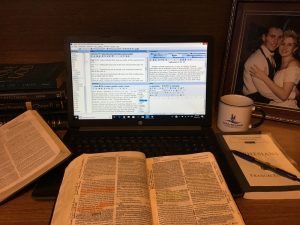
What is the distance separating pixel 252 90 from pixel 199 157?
339 mm

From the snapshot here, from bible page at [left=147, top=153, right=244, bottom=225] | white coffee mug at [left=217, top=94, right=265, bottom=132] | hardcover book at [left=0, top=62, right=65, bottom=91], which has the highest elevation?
hardcover book at [left=0, top=62, right=65, bottom=91]

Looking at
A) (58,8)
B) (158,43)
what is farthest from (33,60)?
(158,43)

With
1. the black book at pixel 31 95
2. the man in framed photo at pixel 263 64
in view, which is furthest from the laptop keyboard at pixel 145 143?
the man in framed photo at pixel 263 64

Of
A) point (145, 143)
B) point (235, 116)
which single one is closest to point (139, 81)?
point (145, 143)

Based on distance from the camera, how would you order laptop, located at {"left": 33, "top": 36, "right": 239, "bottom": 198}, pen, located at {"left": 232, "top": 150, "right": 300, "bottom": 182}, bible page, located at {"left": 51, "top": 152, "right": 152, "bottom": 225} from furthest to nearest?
1. laptop, located at {"left": 33, "top": 36, "right": 239, "bottom": 198}
2. pen, located at {"left": 232, "top": 150, "right": 300, "bottom": 182}
3. bible page, located at {"left": 51, "top": 152, "right": 152, "bottom": 225}

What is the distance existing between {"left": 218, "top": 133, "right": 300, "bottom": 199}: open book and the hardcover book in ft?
1.51

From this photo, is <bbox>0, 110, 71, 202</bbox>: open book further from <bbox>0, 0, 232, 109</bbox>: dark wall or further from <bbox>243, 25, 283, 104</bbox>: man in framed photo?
<bbox>243, 25, 283, 104</bbox>: man in framed photo

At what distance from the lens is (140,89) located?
831 millimetres

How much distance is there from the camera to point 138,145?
2.53 feet

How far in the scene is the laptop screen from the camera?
2.65 ft

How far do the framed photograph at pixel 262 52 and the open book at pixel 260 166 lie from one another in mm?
146

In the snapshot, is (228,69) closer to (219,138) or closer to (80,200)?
(219,138)

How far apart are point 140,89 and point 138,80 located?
2 centimetres

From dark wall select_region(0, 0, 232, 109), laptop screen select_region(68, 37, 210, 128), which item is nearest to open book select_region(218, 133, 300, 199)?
laptop screen select_region(68, 37, 210, 128)
